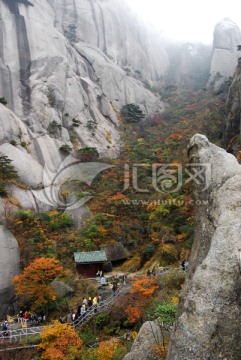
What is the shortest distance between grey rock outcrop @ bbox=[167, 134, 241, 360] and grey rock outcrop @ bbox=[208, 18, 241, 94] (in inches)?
1955

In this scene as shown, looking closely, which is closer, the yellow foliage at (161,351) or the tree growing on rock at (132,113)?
the yellow foliage at (161,351)

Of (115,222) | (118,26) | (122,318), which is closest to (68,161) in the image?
(115,222)

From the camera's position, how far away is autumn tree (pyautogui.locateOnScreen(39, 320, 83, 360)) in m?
15.3

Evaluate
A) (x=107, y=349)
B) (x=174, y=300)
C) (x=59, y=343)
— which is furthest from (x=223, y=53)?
(x=59, y=343)

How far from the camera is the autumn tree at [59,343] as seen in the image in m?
15.3

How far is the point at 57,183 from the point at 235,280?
27284 millimetres

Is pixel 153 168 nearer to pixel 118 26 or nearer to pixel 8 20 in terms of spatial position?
pixel 8 20

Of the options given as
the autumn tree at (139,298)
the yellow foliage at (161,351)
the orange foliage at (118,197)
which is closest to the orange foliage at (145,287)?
the autumn tree at (139,298)

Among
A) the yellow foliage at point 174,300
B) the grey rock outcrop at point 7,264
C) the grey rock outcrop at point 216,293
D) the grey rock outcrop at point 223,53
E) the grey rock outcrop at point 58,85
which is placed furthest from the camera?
the grey rock outcrop at point 223,53

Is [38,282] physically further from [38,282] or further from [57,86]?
[57,86]

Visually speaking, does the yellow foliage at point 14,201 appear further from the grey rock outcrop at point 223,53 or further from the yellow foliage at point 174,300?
the grey rock outcrop at point 223,53

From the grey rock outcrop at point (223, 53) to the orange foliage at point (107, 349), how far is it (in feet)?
157

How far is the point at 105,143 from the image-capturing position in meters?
42.2

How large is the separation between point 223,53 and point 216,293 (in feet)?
218
